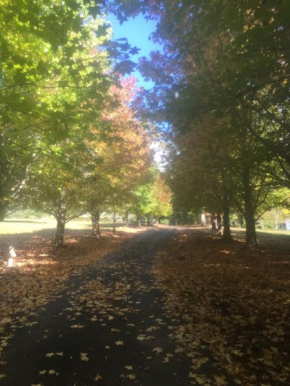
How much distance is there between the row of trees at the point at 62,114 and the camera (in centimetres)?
459

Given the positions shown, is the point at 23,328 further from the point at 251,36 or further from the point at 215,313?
the point at 251,36

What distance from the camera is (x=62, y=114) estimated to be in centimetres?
457

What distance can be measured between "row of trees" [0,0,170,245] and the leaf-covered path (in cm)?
350

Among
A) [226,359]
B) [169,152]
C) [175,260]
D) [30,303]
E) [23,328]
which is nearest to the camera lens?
[226,359]

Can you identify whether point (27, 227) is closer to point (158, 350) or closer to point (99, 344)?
point (99, 344)

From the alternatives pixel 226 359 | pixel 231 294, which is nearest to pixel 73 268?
pixel 231 294

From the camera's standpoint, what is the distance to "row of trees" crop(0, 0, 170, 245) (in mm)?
4586

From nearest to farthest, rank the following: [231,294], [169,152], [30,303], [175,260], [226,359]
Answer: [226,359], [30,303], [231,294], [175,260], [169,152]

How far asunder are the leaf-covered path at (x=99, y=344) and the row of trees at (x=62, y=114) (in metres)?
3.50

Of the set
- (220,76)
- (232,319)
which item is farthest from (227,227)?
(220,76)

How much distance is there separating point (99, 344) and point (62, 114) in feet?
13.9

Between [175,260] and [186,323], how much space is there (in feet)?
25.6

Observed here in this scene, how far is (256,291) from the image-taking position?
27.7ft

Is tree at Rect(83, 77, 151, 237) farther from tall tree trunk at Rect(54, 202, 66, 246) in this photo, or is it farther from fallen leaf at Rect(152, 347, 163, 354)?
fallen leaf at Rect(152, 347, 163, 354)
